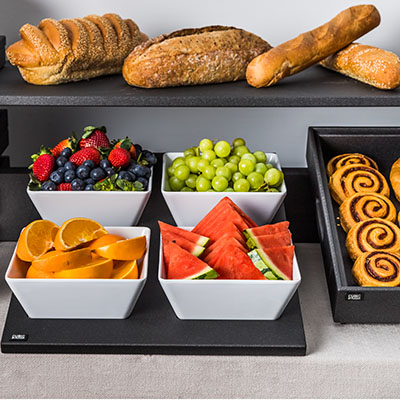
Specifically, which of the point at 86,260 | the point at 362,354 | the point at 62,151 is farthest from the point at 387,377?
the point at 62,151

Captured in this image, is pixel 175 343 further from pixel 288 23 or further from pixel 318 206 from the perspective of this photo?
pixel 288 23

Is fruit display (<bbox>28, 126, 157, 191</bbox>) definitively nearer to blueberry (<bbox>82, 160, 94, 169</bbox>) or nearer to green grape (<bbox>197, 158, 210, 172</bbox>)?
blueberry (<bbox>82, 160, 94, 169</bbox>)

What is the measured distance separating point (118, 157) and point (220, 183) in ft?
0.78

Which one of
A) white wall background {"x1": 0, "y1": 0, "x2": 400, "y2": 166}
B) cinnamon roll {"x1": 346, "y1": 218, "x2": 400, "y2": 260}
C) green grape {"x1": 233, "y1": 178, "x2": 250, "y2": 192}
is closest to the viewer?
cinnamon roll {"x1": 346, "y1": 218, "x2": 400, "y2": 260}

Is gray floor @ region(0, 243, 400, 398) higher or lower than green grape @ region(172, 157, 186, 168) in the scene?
lower

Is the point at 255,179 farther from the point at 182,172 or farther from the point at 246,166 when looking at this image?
the point at 182,172

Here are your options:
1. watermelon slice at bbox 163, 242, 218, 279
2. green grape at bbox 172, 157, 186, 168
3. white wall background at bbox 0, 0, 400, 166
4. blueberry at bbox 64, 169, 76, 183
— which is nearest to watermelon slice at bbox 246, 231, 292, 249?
watermelon slice at bbox 163, 242, 218, 279

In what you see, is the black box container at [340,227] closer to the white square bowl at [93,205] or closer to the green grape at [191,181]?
the green grape at [191,181]

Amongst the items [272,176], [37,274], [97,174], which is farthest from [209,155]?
[37,274]

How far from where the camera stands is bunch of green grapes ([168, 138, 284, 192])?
130cm

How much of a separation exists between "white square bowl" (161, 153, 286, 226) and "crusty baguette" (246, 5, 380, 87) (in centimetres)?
25

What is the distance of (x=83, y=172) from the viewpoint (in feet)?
4.16

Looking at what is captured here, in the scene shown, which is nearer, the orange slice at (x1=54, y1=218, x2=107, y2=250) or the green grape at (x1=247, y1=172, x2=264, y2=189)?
the orange slice at (x1=54, y1=218, x2=107, y2=250)

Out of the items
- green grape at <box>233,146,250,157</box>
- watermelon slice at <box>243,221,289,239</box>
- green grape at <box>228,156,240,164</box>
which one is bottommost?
watermelon slice at <box>243,221,289,239</box>
